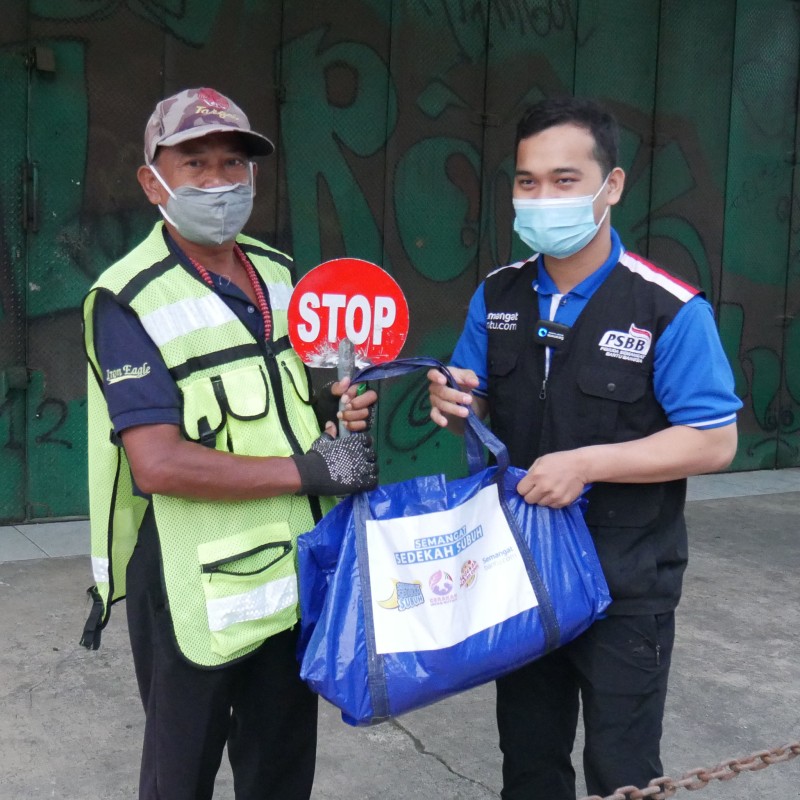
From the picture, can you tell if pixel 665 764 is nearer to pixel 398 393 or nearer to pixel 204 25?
pixel 398 393

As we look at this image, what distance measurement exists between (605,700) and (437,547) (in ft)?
1.82

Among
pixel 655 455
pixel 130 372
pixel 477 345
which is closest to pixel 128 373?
pixel 130 372

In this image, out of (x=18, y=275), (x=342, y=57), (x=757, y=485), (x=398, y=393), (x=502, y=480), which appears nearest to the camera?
(x=502, y=480)

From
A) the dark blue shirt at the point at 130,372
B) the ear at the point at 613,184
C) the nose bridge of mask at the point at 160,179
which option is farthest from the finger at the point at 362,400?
the ear at the point at 613,184

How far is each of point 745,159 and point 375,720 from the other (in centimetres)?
702

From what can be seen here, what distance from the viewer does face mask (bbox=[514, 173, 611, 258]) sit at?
96.2 inches

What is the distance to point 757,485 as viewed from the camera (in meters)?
8.05

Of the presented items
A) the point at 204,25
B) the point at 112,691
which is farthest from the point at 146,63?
the point at 112,691

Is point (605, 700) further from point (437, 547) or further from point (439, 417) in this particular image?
point (439, 417)

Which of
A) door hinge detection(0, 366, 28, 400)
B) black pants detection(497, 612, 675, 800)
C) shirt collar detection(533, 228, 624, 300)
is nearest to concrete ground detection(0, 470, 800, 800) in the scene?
door hinge detection(0, 366, 28, 400)

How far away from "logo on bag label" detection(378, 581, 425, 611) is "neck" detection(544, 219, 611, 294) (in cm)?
81

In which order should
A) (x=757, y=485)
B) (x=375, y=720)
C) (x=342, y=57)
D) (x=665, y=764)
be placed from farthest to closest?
1. (x=757, y=485)
2. (x=342, y=57)
3. (x=665, y=764)
4. (x=375, y=720)

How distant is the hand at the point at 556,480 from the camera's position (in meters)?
2.31

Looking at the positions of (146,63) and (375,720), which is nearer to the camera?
(375,720)
